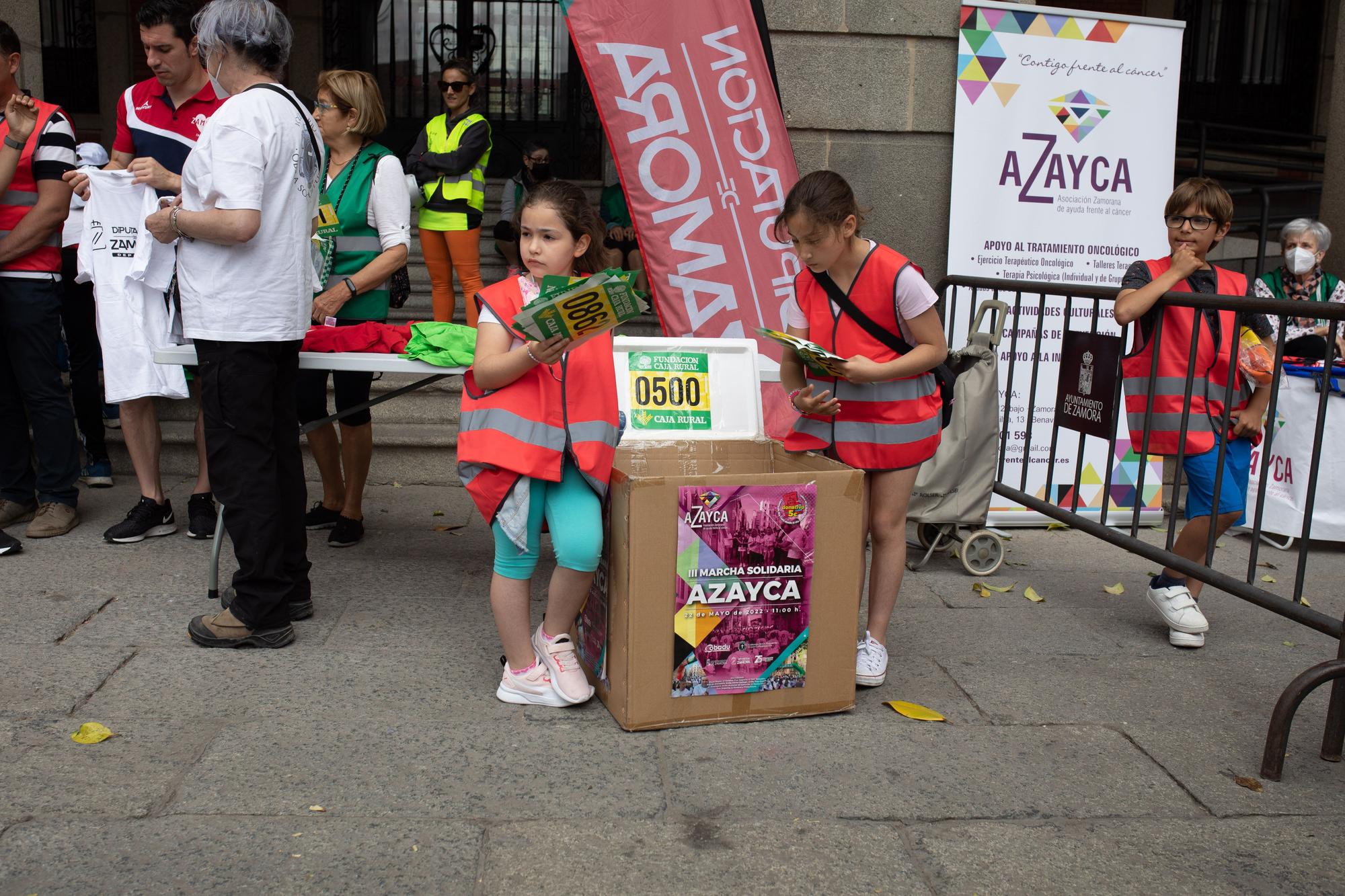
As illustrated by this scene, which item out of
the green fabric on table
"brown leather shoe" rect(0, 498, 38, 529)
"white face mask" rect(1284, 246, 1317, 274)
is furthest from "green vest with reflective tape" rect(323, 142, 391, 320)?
"white face mask" rect(1284, 246, 1317, 274)

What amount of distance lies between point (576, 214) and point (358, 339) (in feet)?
4.67

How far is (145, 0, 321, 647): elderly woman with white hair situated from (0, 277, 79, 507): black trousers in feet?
6.07

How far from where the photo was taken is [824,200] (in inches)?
136

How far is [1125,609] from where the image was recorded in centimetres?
491

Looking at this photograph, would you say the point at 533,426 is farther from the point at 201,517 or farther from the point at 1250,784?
the point at 201,517

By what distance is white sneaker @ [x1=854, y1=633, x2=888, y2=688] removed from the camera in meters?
3.83

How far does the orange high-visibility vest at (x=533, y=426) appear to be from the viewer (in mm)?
3363

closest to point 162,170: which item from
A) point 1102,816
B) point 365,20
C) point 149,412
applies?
point 149,412

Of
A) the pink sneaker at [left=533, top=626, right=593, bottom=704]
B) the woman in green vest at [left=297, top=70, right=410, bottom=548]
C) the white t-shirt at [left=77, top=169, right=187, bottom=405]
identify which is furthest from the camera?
the white t-shirt at [left=77, top=169, right=187, bottom=405]

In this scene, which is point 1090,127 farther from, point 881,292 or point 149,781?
point 149,781

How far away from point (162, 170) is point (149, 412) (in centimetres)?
146

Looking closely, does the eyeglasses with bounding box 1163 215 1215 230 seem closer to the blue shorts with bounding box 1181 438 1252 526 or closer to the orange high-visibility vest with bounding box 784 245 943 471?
the blue shorts with bounding box 1181 438 1252 526

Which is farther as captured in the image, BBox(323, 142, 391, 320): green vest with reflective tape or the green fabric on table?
BBox(323, 142, 391, 320): green vest with reflective tape

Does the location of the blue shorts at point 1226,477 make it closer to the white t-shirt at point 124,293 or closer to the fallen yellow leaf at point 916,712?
the fallen yellow leaf at point 916,712
